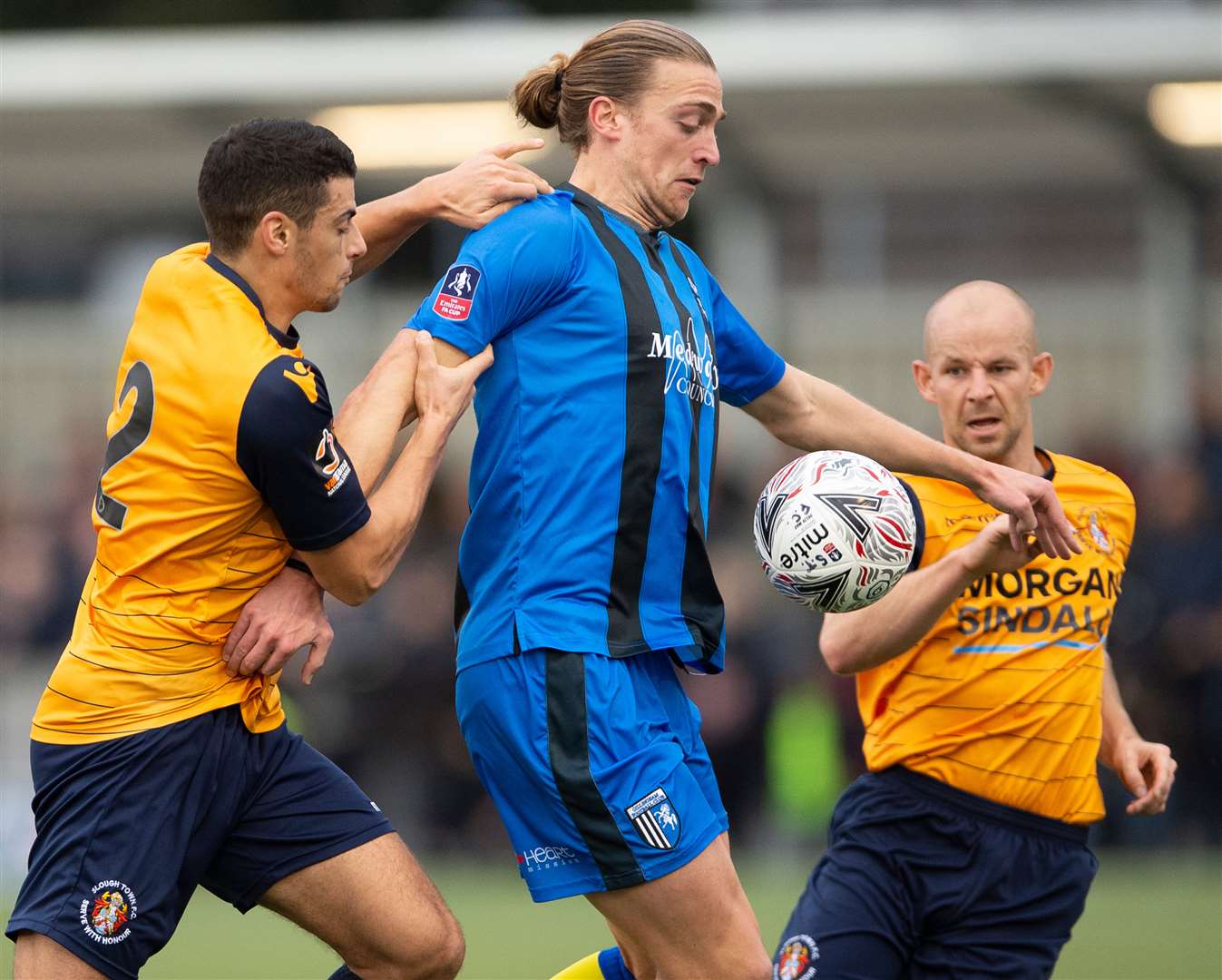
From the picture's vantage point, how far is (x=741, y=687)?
1134 cm

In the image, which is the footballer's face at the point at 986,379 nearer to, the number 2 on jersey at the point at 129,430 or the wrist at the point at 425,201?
the wrist at the point at 425,201

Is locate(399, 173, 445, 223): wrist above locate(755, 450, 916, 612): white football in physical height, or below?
above

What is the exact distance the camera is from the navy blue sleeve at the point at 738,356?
4.89m

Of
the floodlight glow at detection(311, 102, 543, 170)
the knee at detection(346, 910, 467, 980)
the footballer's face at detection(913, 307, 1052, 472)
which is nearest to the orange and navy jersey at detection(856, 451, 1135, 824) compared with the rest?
the footballer's face at detection(913, 307, 1052, 472)

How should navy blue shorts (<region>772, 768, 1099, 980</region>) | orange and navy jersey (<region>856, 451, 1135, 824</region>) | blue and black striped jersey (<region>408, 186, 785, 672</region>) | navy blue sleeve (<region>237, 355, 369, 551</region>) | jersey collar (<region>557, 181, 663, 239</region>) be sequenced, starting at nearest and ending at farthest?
navy blue sleeve (<region>237, 355, 369, 551</region>)
blue and black striped jersey (<region>408, 186, 785, 672</region>)
jersey collar (<region>557, 181, 663, 239</region>)
navy blue shorts (<region>772, 768, 1099, 980</region>)
orange and navy jersey (<region>856, 451, 1135, 824</region>)

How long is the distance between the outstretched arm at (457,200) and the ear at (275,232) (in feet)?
1.36

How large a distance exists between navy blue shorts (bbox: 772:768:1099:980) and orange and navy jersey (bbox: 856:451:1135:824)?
0.23ft

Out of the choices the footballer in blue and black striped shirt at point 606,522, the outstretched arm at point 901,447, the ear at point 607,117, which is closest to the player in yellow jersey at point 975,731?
the outstretched arm at point 901,447

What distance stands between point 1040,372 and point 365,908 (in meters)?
2.46

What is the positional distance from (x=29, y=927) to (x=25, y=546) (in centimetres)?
894

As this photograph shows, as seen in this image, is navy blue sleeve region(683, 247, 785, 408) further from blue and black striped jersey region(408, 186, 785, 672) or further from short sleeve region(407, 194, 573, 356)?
short sleeve region(407, 194, 573, 356)

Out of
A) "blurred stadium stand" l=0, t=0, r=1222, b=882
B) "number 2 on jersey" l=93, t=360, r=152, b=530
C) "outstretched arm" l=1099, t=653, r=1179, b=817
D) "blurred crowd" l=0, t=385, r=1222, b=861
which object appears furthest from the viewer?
"blurred stadium stand" l=0, t=0, r=1222, b=882

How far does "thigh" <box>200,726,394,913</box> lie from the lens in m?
4.35

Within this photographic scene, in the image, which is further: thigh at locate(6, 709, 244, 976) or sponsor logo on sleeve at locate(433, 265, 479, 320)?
sponsor logo on sleeve at locate(433, 265, 479, 320)
